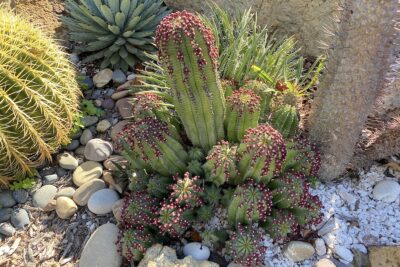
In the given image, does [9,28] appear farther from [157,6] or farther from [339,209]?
[339,209]

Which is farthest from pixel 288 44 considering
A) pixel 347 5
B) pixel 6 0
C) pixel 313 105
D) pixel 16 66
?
pixel 6 0

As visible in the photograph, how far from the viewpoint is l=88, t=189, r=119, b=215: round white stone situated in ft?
10.9

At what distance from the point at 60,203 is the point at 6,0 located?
2169 millimetres

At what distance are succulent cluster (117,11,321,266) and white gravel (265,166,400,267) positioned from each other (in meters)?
0.19

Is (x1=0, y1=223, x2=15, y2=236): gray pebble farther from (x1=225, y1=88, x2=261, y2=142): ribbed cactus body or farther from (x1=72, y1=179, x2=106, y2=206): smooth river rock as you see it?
(x1=225, y1=88, x2=261, y2=142): ribbed cactus body

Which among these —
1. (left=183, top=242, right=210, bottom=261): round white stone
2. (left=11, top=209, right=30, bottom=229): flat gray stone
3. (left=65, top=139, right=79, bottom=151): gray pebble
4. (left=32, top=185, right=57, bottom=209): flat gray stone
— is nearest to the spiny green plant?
(left=65, top=139, right=79, bottom=151): gray pebble

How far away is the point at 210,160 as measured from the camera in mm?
2838

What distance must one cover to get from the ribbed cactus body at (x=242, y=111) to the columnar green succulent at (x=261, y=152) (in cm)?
12

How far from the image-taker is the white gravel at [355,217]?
3016mm

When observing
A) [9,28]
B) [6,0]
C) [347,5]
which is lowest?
[6,0]

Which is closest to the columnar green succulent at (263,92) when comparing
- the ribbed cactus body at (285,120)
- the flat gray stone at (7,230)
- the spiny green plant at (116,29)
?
the ribbed cactus body at (285,120)

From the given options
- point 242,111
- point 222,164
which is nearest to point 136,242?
point 222,164

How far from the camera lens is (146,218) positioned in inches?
115

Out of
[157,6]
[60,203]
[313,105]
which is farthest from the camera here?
[157,6]
